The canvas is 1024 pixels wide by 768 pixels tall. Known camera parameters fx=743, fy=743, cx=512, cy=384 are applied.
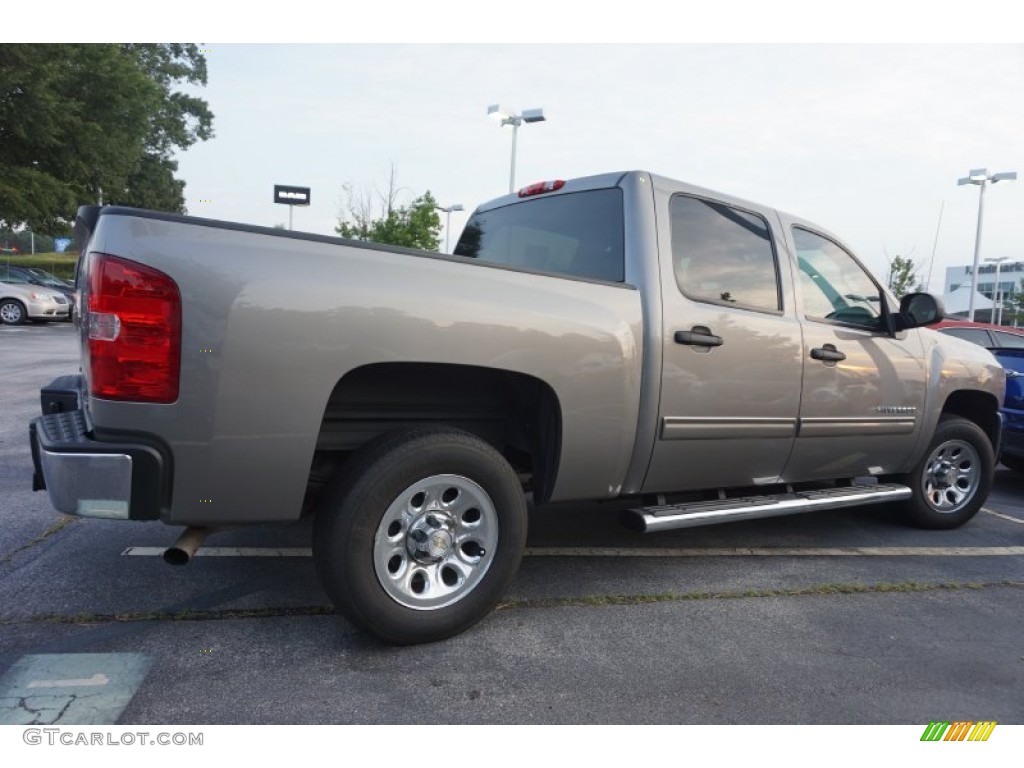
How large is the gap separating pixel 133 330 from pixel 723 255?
8.83 ft

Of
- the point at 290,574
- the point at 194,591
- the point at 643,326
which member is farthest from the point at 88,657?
the point at 643,326

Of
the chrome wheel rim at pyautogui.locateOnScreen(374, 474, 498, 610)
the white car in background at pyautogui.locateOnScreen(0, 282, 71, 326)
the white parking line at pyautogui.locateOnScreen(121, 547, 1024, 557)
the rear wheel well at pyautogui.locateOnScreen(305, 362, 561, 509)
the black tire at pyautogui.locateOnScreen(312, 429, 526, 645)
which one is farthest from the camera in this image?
the white car in background at pyautogui.locateOnScreen(0, 282, 71, 326)

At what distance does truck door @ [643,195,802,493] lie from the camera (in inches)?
133

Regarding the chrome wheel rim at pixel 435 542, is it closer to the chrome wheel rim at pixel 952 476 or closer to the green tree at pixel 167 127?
the chrome wheel rim at pixel 952 476

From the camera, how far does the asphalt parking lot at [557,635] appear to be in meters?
2.46

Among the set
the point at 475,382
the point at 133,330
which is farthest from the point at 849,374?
the point at 133,330

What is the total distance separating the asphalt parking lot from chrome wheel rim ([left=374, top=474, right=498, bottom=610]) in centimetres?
23

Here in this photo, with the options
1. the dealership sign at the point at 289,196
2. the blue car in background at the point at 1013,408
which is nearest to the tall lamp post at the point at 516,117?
the dealership sign at the point at 289,196

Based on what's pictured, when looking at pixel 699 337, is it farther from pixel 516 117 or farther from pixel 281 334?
pixel 516 117

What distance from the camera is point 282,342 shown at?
245 centimetres

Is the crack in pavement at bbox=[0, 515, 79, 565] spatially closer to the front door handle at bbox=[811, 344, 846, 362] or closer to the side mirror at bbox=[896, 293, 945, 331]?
the front door handle at bbox=[811, 344, 846, 362]

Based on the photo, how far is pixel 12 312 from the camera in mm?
18969

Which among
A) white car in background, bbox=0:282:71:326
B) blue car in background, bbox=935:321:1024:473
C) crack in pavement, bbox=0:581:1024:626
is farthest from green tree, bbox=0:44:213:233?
blue car in background, bbox=935:321:1024:473

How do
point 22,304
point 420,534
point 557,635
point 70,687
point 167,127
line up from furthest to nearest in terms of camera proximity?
point 167,127 < point 22,304 < point 557,635 < point 420,534 < point 70,687
